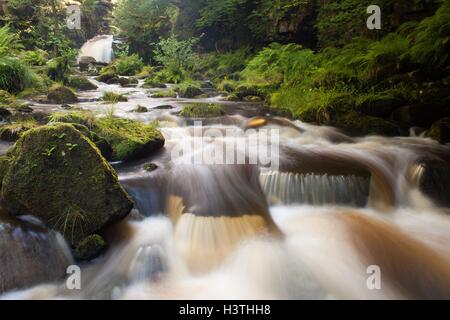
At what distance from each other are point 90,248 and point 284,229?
235 centimetres

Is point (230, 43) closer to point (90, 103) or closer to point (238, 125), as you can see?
point (90, 103)

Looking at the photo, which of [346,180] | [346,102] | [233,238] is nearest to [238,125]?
[346,102]

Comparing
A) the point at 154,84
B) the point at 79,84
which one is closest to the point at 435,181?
the point at 154,84

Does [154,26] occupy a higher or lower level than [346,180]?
higher

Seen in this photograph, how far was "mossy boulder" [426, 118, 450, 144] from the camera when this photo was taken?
6.14 m

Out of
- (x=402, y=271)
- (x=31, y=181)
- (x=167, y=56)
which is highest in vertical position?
(x=167, y=56)

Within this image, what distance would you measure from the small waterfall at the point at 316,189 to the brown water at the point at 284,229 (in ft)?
0.05

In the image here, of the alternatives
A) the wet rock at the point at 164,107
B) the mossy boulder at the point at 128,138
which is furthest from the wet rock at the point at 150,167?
the wet rock at the point at 164,107

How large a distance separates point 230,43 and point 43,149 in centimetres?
1548

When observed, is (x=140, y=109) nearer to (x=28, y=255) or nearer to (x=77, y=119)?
(x=77, y=119)

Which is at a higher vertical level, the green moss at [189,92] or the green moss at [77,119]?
the green moss at [189,92]

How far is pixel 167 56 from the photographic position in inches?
685

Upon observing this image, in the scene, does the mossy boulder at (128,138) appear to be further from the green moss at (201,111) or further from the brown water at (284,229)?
the green moss at (201,111)

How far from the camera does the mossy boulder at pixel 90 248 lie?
3695mm
